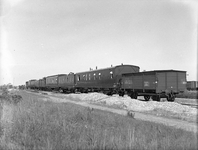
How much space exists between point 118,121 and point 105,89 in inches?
711

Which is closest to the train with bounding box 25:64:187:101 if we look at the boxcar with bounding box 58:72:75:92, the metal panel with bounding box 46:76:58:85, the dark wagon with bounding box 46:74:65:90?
the boxcar with bounding box 58:72:75:92

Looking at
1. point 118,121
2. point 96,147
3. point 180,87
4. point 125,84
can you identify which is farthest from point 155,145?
point 125,84

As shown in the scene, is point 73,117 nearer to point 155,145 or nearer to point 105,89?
point 155,145

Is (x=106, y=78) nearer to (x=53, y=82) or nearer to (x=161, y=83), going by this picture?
(x=161, y=83)

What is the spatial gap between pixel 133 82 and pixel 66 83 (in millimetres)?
23660

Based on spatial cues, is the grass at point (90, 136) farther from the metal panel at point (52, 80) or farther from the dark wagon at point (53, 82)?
the metal panel at point (52, 80)

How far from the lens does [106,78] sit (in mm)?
26625

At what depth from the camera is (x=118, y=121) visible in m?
9.44

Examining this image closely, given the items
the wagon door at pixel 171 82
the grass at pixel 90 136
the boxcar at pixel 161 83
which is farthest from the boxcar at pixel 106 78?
the grass at pixel 90 136

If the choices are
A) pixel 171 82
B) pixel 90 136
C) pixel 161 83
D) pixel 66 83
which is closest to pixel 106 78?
pixel 161 83

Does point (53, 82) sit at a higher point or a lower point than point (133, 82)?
lower

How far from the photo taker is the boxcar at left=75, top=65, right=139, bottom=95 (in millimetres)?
24984

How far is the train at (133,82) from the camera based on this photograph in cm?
1930

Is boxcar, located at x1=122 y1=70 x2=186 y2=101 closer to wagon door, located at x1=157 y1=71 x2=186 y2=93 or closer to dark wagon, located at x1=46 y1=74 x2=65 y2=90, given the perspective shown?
A: wagon door, located at x1=157 y1=71 x2=186 y2=93
